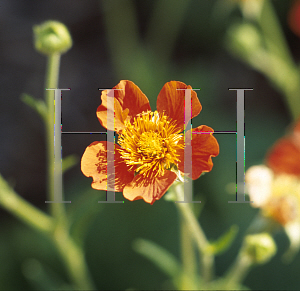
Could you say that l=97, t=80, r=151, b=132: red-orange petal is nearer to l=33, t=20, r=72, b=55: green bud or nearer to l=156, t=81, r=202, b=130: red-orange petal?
l=156, t=81, r=202, b=130: red-orange petal

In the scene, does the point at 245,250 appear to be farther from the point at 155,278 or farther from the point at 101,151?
the point at 155,278

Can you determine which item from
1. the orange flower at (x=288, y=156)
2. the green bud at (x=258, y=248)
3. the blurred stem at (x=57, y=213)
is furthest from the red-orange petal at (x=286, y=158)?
the blurred stem at (x=57, y=213)

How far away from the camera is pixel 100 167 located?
0.91m

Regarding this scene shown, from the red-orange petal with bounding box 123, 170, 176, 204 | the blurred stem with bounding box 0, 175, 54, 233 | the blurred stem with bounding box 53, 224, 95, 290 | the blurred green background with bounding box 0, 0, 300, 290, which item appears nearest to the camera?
the red-orange petal with bounding box 123, 170, 176, 204

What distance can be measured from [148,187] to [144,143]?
0.43ft

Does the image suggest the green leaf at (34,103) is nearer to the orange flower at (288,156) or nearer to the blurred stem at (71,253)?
the blurred stem at (71,253)

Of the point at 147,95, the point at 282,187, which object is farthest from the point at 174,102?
the point at 147,95

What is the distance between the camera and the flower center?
0.90 m

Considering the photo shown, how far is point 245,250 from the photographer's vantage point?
104cm

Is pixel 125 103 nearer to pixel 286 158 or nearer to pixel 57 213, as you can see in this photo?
pixel 57 213

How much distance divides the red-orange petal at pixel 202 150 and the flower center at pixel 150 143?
0.05m

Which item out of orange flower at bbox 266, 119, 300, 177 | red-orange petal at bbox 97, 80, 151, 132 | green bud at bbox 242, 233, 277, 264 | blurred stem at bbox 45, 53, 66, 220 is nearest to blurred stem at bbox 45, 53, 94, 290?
blurred stem at bbox 45, 53, 66, 220

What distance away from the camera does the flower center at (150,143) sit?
902 mm

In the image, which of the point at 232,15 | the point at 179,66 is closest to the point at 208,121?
the point at 179,66
